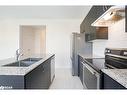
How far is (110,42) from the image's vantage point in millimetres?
3977

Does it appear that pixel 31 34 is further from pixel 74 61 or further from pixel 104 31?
pixel 104 31

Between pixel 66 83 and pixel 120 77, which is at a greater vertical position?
pixel 120 77

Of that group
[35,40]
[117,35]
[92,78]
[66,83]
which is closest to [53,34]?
[35,40]

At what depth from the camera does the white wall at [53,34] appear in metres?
8.23

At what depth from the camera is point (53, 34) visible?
27.1 feet

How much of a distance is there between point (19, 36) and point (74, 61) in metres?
3.62

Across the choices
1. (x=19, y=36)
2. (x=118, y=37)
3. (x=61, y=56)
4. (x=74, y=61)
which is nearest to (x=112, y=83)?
(x=118, y=37)

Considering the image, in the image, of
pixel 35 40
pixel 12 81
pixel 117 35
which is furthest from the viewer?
pixel 35 40

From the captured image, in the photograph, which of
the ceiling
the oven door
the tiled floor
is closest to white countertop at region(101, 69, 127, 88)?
the oven door

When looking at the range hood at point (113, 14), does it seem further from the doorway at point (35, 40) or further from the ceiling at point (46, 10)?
the doorway at point (35, 40)

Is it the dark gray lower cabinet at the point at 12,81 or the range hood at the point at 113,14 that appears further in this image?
the range hood at the point at 113,14

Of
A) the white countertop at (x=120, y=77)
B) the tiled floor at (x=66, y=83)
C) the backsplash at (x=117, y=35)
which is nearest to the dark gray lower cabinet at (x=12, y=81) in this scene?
the white countertop at (x=120, y=77)

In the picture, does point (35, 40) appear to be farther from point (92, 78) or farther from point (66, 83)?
point (92, 78)

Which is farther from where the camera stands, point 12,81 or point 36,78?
point 36,78
